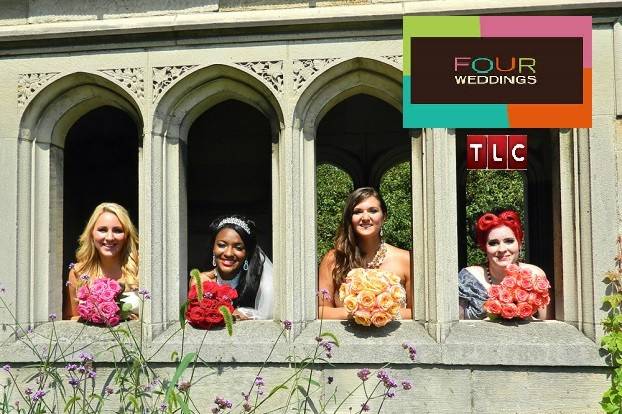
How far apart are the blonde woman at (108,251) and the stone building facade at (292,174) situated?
0.17 m

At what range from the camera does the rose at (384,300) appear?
11.1ft

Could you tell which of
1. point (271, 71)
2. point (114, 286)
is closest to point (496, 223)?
point (271, 71)

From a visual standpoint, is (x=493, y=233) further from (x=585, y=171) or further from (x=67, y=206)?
(x=67, y=206)

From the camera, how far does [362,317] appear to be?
3.41 meters

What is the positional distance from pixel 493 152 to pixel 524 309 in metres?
1.60

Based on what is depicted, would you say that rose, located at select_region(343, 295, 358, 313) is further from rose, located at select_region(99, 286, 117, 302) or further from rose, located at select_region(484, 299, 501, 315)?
rose, located at select_region(99, 286, 117, 302)

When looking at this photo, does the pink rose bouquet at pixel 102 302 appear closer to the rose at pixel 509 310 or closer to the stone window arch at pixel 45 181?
the stone window arch at pixel 45 181

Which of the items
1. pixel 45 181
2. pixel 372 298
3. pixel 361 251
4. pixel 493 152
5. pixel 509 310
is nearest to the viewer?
pixel 372 298

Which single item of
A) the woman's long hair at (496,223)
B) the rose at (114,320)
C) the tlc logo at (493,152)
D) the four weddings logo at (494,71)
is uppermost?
the four weddings logo at (494,71)

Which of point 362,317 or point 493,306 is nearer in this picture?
point 362,317

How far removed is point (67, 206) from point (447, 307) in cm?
398

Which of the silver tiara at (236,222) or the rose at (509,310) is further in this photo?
the silver tiara at (236,222)

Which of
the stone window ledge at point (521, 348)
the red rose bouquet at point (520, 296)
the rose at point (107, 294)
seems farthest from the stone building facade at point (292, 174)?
the rose at point (107, 294)

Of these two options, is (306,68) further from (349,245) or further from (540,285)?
(540,285)
